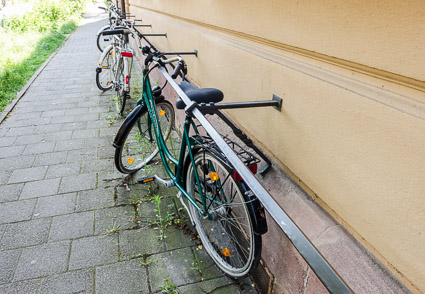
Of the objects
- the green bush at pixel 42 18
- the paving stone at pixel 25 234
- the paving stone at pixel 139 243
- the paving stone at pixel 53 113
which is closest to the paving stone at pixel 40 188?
the paving stone at pixel 25 234

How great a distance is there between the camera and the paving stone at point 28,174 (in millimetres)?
3357

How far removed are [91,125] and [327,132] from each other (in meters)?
4.00

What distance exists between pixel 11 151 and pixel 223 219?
3.17 metres

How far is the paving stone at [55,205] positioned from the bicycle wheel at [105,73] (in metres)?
2.95

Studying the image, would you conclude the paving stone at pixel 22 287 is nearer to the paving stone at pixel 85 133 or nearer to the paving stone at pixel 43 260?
the paving stone at pixel 43 260

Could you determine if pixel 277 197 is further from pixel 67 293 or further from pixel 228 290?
pixel 67 293

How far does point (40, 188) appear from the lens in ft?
10.5

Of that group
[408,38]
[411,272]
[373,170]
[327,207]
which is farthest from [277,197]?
[408,38]

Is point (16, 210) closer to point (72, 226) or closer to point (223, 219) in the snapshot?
point (72, 226)

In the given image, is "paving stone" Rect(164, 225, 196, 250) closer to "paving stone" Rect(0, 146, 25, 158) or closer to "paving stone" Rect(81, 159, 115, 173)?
"paving stone" Rect(81, 159, 115, 173)

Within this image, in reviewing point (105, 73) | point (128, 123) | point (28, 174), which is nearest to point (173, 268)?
point (128, 123)

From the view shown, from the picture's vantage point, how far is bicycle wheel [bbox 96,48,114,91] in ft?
18.3

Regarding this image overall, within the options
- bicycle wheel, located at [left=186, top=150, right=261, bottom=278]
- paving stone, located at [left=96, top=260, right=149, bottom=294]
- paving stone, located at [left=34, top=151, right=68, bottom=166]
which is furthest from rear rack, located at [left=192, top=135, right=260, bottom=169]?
paving stone, located at [left=34, top=151, right=68, bottom=166]

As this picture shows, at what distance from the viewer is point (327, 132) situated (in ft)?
5.09
